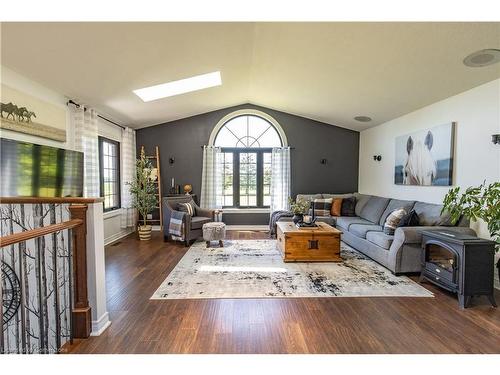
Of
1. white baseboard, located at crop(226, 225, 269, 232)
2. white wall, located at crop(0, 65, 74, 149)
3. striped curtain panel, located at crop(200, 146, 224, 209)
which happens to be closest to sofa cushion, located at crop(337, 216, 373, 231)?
white baseboard, located at crop(226, 225, 269, 232)

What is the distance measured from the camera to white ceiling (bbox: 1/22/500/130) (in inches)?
101

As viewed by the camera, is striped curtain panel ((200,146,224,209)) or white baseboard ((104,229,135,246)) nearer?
white baseboard ((104,229,135,246))

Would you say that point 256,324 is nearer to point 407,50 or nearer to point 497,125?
point 407,50

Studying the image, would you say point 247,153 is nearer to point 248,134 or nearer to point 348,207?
point 248,134

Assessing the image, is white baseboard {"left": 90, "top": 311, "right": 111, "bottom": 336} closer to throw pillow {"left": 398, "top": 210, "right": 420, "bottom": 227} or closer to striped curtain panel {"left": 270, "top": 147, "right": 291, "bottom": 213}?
throw pillow {"left": 398, "top": 210, "right": 420, "bottom": 227}

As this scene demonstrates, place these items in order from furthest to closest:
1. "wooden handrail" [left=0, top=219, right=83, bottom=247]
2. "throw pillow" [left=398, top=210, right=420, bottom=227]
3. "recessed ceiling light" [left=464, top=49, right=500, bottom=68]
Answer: "throw pillow" [left=398, top=210, right=420, bottom=227]
"recessed ceiling light" [left=464, top=49, right=500, bottom=68]
"wooden handrail" [left=0, top=219, right=83, bottom=247]

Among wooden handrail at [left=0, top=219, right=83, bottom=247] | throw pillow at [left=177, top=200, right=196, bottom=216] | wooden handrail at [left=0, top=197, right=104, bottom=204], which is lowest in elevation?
throw pillow at [left=177, top=200, right=196, bottom=216]

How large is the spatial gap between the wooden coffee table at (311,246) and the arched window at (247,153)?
9.06ft

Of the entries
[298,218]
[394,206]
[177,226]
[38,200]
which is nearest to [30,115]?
[38,200]

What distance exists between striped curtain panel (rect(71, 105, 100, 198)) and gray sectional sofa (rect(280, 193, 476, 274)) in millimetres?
4375

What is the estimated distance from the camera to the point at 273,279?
327cm

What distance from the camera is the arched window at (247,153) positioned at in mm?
6531

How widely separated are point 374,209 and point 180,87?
13.9 feet
